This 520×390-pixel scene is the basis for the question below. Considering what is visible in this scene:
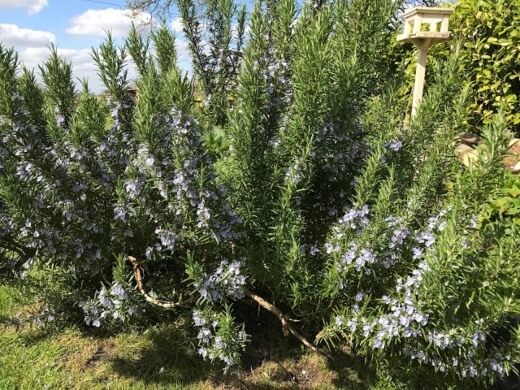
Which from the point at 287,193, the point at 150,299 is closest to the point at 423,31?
the point at 287,193

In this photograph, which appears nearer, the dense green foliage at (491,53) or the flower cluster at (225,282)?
the flower cluster at (225,282)

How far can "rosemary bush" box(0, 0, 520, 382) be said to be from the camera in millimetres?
1895

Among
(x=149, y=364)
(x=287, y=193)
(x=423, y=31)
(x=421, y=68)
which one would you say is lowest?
(x=149, y=364)

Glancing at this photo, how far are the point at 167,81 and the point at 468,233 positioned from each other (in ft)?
4.63

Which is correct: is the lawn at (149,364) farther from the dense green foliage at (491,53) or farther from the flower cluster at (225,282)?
the dense green foliage at (491,53)

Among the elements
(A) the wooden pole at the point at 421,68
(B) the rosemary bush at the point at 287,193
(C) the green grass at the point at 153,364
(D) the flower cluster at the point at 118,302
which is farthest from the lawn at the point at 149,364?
(A) the wooden pole at the point at 421,68

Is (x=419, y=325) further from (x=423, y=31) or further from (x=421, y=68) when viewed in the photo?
(x=423, y=31)

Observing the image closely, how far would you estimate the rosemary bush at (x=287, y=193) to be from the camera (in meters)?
1.89

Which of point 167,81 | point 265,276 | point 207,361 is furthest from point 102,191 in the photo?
point 207,361

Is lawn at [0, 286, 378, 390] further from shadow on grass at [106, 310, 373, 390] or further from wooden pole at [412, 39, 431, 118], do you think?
wooden pole at [412, 39, 431, 118]

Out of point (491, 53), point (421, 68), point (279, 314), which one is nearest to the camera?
point (279, 314)

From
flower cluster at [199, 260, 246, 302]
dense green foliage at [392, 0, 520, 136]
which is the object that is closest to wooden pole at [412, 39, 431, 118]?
dense green foliage at [392, 0, 520, 136]

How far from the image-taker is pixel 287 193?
79.4 inches

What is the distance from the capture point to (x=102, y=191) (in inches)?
94.3
